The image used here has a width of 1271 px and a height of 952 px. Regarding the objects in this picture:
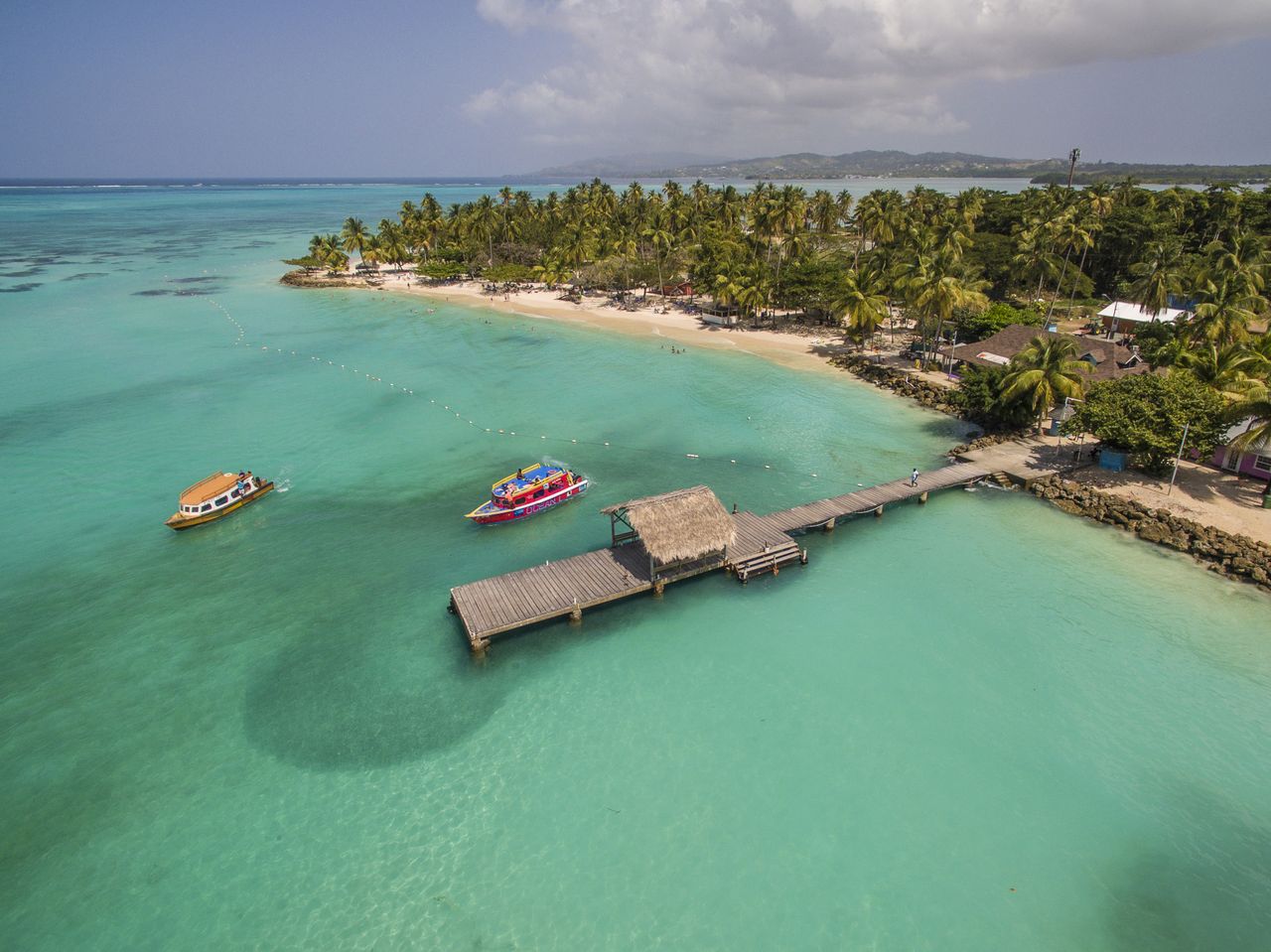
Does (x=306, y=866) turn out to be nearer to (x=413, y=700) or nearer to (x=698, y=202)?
(x=413, y=700)

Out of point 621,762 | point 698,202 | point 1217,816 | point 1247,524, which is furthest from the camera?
point 698,202

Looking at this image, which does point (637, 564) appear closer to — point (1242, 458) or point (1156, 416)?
point (1156, 416)

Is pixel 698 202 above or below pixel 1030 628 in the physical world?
above

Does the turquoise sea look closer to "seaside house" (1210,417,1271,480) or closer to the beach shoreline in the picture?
"seaside house" (1210,417,1271,480)

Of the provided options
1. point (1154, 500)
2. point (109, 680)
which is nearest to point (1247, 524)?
point (1154, 500)

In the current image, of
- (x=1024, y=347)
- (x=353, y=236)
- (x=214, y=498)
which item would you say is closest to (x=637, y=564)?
(x=214, y=498)

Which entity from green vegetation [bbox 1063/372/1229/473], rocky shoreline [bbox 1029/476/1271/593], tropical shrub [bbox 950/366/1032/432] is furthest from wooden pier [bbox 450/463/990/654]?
tropical shrub [bbox 950/366/1032/432]

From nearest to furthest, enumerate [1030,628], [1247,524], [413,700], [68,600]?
[413,700], [1030,628], [68,600], [1247,524]

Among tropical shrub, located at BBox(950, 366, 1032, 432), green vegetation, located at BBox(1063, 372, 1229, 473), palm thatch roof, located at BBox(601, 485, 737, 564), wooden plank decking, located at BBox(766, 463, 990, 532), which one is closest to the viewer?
palm thatch roof, located at BBox(601, 485, 737, 564)
